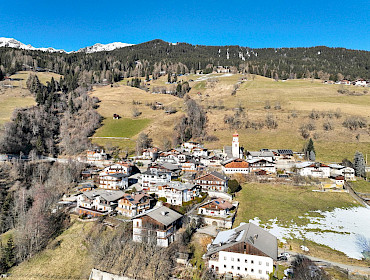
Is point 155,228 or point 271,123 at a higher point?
point 271,123

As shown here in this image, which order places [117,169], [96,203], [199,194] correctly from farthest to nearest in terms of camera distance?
[117,169]
[199,194]
[96,203]

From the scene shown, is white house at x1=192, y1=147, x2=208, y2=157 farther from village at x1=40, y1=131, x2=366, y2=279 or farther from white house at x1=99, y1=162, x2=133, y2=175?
white house at x1=99, y1=162, x2=133, y2=175

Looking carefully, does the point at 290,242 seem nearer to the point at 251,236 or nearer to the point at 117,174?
the point at 251,236

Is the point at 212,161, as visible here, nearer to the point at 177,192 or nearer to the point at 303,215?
the point at 177,192

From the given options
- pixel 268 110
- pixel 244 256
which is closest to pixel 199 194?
pixel 244 256

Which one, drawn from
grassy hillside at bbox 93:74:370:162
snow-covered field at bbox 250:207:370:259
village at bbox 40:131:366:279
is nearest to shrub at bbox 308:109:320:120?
grassy hillside at bbox 93:74:370:162

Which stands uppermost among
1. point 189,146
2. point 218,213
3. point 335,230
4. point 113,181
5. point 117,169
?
point 189,146

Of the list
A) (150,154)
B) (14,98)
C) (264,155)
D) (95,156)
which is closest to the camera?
(264,155)
